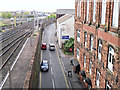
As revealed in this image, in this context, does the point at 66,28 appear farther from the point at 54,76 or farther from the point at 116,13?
the point at 116,13

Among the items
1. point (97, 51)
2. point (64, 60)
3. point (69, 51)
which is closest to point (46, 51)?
point (69, 51)

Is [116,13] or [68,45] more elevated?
[116,13]

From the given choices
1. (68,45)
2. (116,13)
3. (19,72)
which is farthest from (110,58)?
(68,45)

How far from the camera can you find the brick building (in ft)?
33.3

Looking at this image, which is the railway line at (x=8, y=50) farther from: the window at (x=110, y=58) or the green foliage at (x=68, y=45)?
the window at (x=110, y=58)

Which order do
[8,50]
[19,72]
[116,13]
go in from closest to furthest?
[116,13] → [19,72] → [8,50]

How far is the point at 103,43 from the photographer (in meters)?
12.0

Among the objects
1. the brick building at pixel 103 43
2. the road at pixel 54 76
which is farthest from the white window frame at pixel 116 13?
the road at pixel 54 76

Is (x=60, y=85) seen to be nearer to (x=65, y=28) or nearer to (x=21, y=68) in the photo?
(x=21, y=68)

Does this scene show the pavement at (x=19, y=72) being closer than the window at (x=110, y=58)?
No

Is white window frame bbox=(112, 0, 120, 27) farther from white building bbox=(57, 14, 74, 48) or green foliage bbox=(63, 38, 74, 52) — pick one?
white building bbox=(57, 14, 74, 48)

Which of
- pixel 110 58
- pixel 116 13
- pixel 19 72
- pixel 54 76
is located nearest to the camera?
pixel 116 13

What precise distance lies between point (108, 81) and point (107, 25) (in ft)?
12.8

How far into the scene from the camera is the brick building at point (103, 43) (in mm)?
10141
